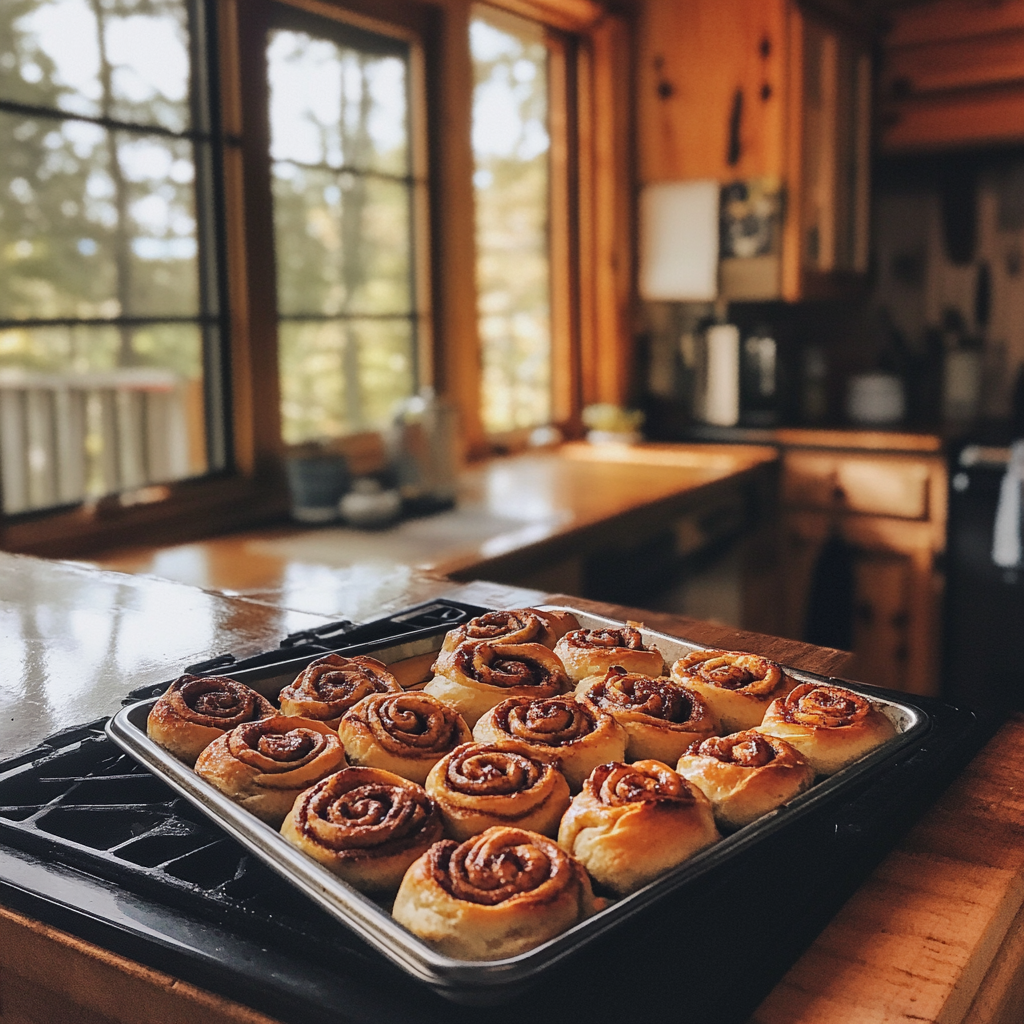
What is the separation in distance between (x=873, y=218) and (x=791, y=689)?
3.68m

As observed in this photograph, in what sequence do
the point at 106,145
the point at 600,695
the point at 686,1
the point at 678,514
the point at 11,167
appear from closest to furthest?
1. the point at 600,695
2. the point at 11,167
3. the point at 106,145
4. the point at 678,514
5. the point at 686,1

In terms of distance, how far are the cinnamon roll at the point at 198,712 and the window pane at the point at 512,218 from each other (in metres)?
2.69

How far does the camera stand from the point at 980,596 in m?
3.35

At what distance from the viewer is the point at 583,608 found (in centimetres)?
147

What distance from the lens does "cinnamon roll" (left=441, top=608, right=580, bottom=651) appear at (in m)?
1.13

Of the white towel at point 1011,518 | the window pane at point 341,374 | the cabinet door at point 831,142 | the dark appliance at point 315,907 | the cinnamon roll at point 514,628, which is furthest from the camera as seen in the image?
the cabinet door at point 831,142

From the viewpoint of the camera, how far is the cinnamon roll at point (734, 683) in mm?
1004

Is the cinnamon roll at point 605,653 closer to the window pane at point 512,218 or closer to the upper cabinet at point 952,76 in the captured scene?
the window pane at point 512,218

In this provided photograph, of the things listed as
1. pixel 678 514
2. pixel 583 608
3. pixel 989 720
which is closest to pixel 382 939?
pixel 989 720

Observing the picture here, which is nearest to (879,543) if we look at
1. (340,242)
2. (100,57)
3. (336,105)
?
(340,242)

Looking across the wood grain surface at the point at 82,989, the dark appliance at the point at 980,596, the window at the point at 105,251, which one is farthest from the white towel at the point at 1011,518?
the wood grain surface at the point at 82,989

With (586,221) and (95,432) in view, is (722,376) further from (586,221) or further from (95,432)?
(95,432)

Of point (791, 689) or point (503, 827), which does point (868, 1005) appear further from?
point (791, 689)

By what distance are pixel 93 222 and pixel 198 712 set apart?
1.77 metres
